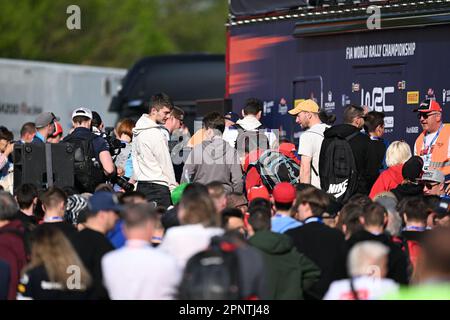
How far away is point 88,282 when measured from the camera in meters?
7.60

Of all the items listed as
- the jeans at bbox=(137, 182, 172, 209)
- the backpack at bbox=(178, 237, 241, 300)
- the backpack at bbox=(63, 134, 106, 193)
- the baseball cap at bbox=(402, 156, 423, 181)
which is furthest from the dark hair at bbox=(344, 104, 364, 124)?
the backpack at bbox=(178, 237, 241, 300)

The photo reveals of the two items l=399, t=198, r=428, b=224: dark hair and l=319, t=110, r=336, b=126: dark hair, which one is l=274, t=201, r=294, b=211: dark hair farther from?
l=319, t=110, r=336, b=126: dark hair

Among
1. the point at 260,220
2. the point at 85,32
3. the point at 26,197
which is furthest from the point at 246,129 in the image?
the point at 85,32

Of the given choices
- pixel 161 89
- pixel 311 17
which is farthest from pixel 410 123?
pixel 161 89

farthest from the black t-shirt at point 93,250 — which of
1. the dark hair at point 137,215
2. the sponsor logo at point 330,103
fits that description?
the sponsor logo at point 330,103

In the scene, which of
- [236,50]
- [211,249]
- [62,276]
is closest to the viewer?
[211,249]

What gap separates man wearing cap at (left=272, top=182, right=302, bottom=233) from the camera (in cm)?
878

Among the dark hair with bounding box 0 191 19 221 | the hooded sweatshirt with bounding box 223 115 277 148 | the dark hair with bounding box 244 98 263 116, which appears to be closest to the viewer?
the dark hair with bounding box 0 191 19 221

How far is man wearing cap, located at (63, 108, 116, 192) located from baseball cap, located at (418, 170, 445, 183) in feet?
10.3

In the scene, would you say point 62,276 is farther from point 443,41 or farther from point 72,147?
point 443,41

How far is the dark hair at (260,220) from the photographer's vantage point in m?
8.38

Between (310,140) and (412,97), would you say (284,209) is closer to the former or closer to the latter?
(310,140)

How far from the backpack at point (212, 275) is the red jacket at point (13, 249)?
167cm

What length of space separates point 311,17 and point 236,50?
1762mm
